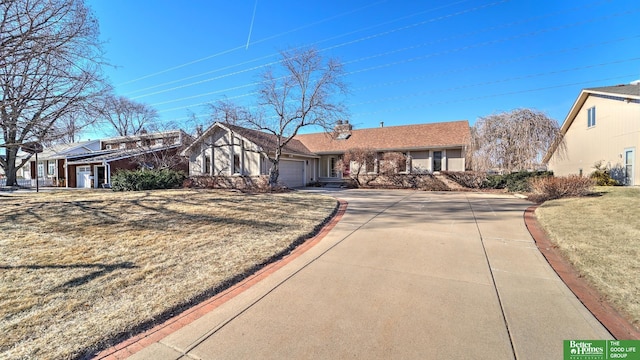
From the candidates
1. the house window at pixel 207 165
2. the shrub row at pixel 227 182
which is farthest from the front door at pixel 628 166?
the house window at pixel 207 165

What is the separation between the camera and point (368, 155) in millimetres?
20906

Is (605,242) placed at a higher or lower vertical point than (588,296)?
higher

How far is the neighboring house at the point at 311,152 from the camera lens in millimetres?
19766

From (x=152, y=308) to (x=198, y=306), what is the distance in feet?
1.51

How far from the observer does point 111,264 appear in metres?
4.22

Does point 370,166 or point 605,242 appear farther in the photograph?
point 370,166

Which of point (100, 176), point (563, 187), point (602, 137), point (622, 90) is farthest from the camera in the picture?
point (100, 176)

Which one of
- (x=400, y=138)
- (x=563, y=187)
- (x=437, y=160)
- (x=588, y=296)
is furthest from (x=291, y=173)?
(x=588, y=296)

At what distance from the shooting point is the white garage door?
20.3m

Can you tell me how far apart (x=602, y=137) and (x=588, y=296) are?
1744 cm

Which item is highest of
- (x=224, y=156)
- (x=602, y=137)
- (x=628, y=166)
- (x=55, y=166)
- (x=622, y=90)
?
(x=622, y=90)

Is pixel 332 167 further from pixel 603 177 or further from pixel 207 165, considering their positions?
pixel 603 177

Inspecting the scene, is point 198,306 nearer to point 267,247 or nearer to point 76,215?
point 267,247

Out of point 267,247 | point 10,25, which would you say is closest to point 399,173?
point 267,247
